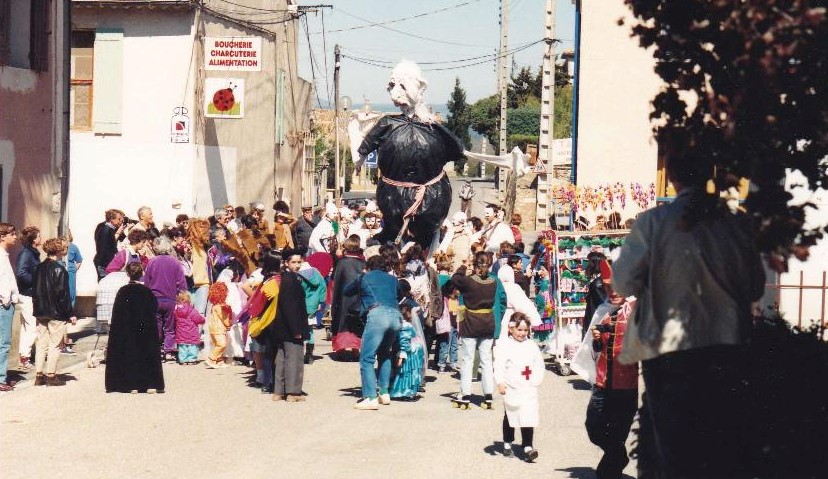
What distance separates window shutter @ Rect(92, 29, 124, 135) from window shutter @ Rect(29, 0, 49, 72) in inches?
183

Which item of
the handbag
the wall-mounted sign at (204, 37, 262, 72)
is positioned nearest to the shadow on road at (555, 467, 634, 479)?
the handbag

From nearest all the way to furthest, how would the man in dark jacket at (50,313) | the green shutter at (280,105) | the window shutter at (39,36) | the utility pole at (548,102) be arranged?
the man in dark jacket at (50,313)
the window shutter at (39,36)
the utility pole at (548,102)
the green shutter at (280,105)

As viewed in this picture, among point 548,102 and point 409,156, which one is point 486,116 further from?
point 409,156

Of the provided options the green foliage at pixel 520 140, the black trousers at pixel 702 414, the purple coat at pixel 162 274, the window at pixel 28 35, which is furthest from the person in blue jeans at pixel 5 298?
the green foliage at pixel 520 140

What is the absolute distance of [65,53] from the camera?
2109 cm

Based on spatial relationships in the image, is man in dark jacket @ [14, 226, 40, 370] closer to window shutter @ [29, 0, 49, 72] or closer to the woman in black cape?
the woman in black cape

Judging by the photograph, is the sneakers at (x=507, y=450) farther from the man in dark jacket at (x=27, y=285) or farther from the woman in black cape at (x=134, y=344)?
the man in dark jacket at (x=27, y=285)

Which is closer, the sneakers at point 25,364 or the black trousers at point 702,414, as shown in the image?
the black trousers at point 702,414

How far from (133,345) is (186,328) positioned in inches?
97.1

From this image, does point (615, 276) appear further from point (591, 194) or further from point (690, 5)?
point (591, 194)

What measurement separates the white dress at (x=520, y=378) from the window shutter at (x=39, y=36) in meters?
11.8

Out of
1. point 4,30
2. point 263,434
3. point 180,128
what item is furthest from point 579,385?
point 180,128

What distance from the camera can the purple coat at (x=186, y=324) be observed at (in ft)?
56.6

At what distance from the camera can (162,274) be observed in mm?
16938
